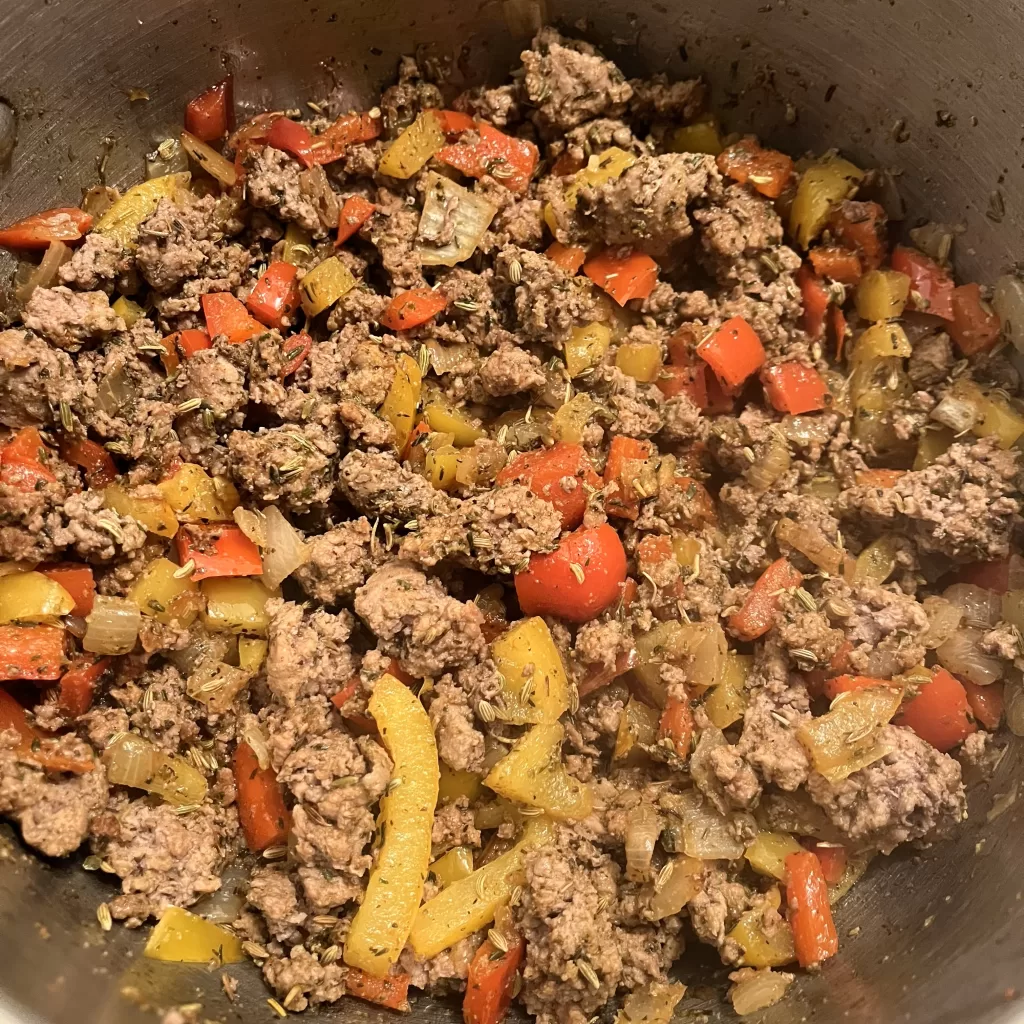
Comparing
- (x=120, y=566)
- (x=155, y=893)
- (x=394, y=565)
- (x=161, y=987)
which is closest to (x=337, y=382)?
(x=394, y=565)

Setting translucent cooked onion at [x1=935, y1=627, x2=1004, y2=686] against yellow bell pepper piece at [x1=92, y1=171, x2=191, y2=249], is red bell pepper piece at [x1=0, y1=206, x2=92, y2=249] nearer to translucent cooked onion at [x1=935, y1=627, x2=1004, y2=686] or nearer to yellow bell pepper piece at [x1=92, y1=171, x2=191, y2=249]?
yellow bell pepper piece at [x1=92, y1=171, x2=191, y2=249]

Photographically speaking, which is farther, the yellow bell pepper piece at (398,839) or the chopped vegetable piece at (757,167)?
the chopped vegetable piece at (757,167)

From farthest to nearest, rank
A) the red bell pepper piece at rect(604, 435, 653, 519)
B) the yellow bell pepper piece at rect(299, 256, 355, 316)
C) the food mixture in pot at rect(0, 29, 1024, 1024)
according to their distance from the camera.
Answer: the yellow bell pepper piece at rect(299, 256, 355, 316) → the red bell pepper piece at rect(604, 435, 653, 519) → the food mixture in pot at rect(0, 29, 1024, 1024)

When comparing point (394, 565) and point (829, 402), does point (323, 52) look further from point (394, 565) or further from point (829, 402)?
point (829, 402)

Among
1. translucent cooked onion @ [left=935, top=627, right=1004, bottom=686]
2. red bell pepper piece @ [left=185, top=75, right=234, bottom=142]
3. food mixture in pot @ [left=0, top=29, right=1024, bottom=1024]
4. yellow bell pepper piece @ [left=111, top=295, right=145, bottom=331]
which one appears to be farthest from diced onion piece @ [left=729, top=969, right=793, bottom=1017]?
red bell pepper piece @ [left=185, top=75, right=234, bottom=142]

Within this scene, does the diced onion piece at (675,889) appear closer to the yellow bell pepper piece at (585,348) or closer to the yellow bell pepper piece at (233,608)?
the yellow bell pepper piece at (233,608)

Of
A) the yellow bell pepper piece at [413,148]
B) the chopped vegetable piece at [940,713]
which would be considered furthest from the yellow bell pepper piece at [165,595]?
the chopped vegetable piece at [940,713]
